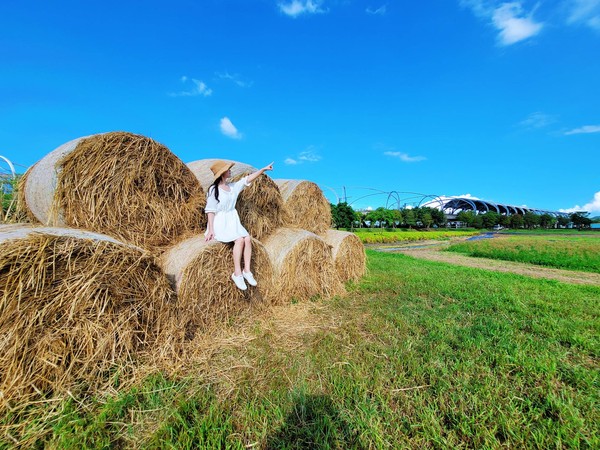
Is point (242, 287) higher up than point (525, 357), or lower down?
higher up

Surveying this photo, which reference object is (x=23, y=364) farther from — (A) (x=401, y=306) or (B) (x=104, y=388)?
(A) (x=401, y=306)

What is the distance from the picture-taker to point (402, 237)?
35469mm

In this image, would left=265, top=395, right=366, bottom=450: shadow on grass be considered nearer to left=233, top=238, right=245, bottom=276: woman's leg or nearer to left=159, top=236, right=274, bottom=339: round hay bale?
left=159, top=236, right=274, bottom=339: round hay bale

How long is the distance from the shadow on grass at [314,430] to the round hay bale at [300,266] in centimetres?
299

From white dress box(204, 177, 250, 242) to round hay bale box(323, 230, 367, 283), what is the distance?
12.2 ft

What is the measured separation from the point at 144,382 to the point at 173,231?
8.09 feet

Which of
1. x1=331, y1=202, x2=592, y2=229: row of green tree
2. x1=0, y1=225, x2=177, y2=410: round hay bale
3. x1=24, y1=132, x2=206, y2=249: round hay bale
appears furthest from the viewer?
x1=331, y1=202, x2=592, y2=229: row of green tree

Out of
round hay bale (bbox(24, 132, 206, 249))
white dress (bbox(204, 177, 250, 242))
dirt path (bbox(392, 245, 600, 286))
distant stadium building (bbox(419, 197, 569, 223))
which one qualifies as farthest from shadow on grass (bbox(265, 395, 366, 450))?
distant stadium building (bbox(419, 197, 569, 223))

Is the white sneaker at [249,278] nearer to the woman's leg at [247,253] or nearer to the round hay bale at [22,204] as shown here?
the woman's leg at [247,253]

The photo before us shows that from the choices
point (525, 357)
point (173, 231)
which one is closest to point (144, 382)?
point (173, 231)

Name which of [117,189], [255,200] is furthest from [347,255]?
[117,189]

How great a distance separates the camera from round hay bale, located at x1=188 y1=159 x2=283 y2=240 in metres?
5.44

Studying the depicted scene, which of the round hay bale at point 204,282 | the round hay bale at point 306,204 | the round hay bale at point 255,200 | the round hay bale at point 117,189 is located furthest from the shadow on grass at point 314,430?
the round hay bale at point 306,204

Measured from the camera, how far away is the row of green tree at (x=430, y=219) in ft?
126
